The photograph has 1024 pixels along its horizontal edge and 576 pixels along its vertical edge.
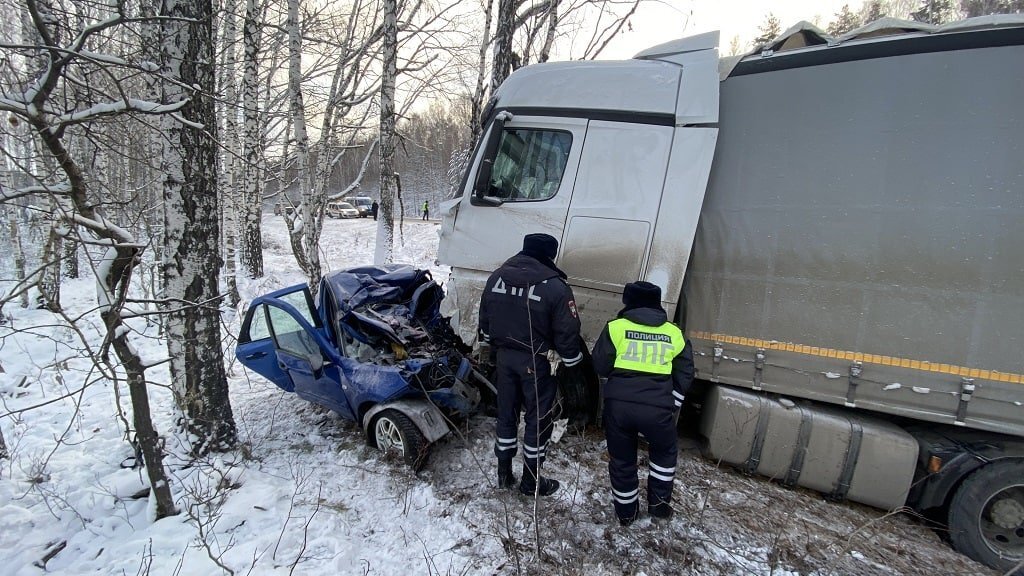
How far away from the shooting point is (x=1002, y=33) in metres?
2.70

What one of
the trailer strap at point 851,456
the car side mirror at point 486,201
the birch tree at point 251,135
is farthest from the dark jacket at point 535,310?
the birch tree at point 251,135


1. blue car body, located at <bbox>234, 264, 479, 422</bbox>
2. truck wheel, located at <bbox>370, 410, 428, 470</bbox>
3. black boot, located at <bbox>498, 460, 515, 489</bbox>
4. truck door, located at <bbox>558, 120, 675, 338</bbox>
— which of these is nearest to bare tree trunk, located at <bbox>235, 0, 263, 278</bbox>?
blue car body, located at <bbox>234, 264, 479, 422</bbox>

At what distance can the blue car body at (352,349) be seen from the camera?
12.2 feet

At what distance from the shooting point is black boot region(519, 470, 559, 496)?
326 centimetres

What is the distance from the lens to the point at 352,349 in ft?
13.7

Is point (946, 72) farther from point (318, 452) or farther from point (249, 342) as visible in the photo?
point (249, 342)

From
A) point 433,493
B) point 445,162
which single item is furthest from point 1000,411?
point 445,162

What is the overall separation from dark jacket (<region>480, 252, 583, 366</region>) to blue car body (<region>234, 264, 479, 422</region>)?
0.90 m

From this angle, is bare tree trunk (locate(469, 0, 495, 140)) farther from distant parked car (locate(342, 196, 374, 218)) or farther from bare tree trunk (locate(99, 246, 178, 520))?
distant parked car (locate(342, 196, 374, 218))

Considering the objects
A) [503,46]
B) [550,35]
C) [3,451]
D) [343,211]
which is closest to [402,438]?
[3,451]

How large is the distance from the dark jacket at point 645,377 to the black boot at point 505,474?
963mm

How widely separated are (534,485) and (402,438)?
1089 millimetres

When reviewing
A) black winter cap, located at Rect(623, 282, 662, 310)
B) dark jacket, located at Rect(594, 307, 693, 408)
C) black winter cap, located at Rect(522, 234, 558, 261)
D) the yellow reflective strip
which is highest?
black winter cap, located at Rect(522, 234, 558, 261)

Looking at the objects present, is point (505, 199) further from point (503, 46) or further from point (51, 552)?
point (503, 46)
